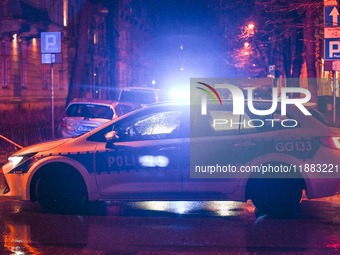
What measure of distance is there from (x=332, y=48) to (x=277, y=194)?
7.64 meters

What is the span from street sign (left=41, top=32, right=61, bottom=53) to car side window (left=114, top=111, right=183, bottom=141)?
5.93 metres

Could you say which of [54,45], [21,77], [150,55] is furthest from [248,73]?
[54,45]

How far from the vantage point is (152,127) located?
29.2 feet

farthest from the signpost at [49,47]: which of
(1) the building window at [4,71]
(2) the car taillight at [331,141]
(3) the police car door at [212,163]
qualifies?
(1) the building window at [4,71]

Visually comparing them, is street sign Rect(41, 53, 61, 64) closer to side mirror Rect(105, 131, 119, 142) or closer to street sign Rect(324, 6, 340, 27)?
street sign Rect(324, 6, 340, 27)

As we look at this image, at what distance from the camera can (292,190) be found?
7109mm

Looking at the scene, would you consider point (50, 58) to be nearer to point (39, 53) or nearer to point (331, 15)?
point (331, 15)

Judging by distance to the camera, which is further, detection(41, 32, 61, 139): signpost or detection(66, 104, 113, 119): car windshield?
detection(41, 32, 61, 139): signpost

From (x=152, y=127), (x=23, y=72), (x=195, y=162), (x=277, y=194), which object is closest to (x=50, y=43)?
(x=152, y=127)

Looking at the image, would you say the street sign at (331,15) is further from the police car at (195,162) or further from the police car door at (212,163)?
the police car door at (212,163)

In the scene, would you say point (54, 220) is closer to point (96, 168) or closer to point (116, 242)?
point (96, 168)

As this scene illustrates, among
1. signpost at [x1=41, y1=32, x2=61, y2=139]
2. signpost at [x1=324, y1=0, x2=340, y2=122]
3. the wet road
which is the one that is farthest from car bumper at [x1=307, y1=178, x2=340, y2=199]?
signpost at [x1=41, y1=32, x2=61, y2=139]

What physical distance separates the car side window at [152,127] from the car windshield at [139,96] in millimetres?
10342

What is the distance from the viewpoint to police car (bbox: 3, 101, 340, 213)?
696cm
